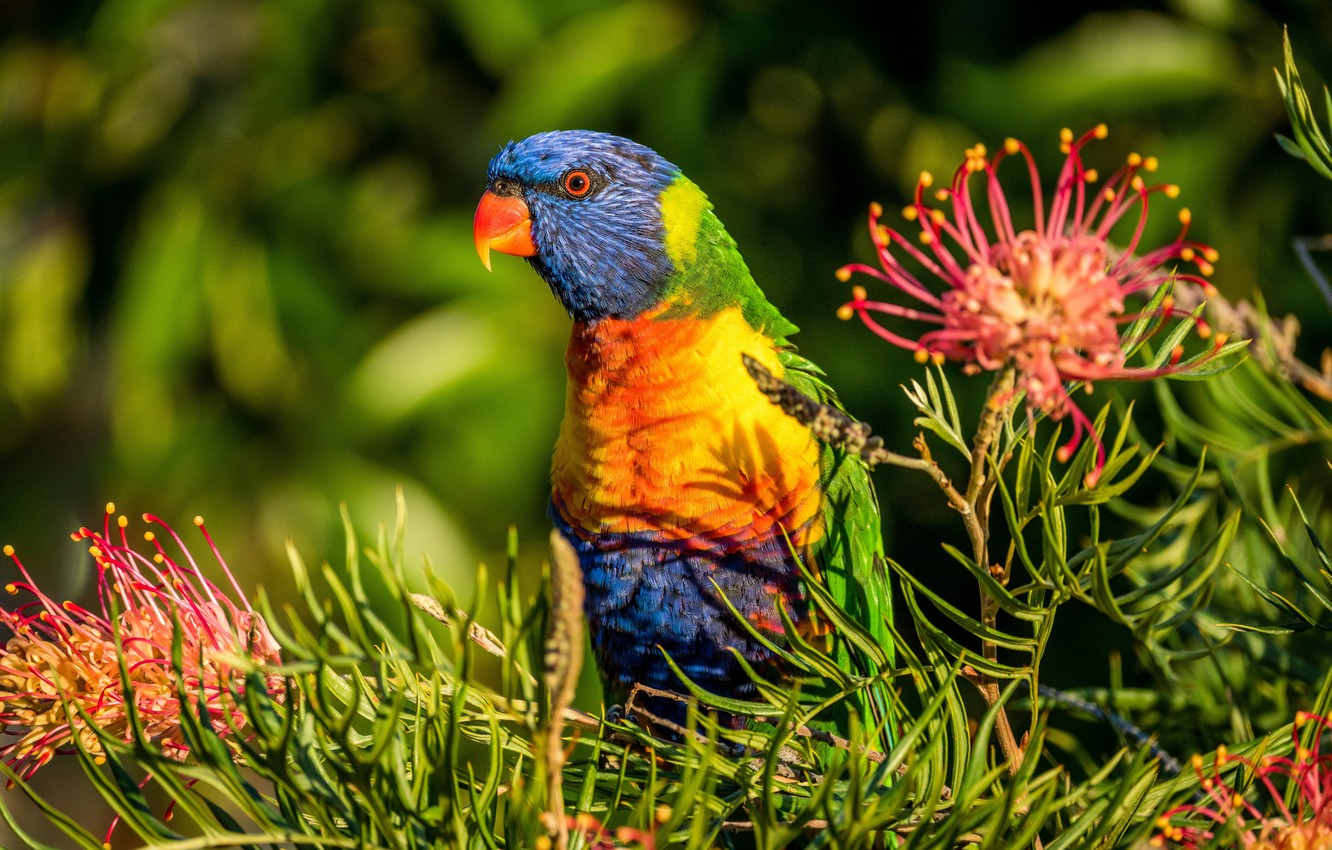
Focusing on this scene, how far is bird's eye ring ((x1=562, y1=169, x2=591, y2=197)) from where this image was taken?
3.52 feet

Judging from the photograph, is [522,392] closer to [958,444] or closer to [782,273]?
[782,273]

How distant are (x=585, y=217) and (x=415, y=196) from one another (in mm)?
1223

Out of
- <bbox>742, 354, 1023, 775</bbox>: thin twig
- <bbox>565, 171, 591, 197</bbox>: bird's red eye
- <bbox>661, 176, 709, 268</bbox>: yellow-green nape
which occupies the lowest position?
<bbox>742, 354, 1023, 775</bbox>: thin twig

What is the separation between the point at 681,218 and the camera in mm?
1062

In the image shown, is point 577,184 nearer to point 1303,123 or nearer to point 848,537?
point 848,537

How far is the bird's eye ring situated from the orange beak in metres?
0.05

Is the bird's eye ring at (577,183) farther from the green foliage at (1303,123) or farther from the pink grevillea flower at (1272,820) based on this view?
the pink grevillea flower at (1272,820)

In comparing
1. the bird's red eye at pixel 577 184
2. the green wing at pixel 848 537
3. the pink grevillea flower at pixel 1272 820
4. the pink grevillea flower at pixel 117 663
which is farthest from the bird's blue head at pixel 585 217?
the pink grevillea flower at pixel 1272 820

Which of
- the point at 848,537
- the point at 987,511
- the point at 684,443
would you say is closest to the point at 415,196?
the point at 684,443

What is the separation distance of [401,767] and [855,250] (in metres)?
1.59

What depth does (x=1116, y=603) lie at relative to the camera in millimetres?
439

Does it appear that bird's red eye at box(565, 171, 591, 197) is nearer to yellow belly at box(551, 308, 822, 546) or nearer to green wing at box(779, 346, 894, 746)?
yellow belly at box(551, 308, 822, 546)

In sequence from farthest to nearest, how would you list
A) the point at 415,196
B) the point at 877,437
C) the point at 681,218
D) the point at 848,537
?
the point at 415,196 < the point at 681,218 < the point at 848,537 < the point at 877,437

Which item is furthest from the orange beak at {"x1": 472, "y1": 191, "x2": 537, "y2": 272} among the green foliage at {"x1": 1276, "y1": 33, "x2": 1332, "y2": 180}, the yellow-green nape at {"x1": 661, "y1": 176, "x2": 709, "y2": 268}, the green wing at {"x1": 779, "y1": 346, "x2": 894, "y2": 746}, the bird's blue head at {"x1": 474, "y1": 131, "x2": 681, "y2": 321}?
the green foliage at {"x1": 1276, "y1": 33, "x2": 1332, "y2": 180}
